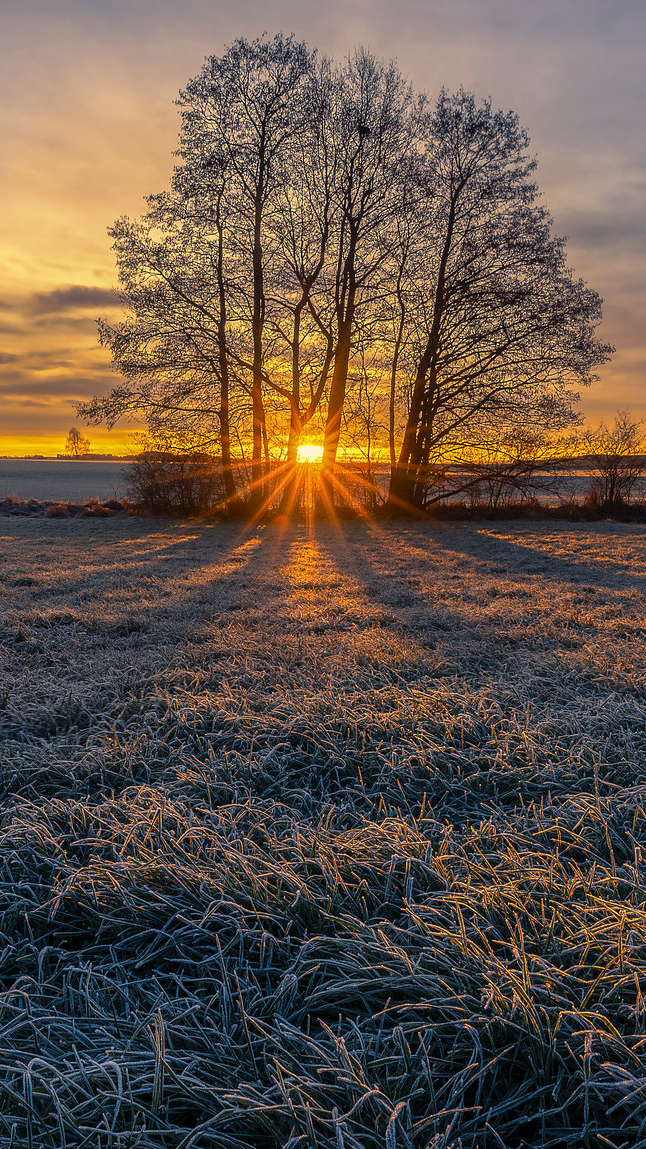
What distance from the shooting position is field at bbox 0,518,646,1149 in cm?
105

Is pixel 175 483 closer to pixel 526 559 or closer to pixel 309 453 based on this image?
pixel 309 453

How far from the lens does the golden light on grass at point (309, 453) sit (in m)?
16.5

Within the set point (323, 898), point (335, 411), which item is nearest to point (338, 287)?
point (335, 411)

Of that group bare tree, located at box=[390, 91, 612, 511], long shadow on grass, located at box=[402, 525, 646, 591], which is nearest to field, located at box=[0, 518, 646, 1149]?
long shadow on grass, located at box=[402, 525, 646, 591]

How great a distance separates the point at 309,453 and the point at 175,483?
427 centimetres

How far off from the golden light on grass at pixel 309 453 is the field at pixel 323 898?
13.2 metres

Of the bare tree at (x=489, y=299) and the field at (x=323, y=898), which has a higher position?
the bare tree at (x=489, y=299)

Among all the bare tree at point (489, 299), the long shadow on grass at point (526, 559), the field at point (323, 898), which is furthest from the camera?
the bare tree at point (489, 299)

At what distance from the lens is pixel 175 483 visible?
16.5 meters

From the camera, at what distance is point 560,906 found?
4.89ft

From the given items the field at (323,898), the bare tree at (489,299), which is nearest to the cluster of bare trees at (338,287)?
the bare tree at (489,299)

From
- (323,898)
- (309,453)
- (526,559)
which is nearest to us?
(323,898)

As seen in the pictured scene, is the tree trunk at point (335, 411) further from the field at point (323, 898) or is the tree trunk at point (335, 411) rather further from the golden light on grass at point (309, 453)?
the field at point (323, 898)

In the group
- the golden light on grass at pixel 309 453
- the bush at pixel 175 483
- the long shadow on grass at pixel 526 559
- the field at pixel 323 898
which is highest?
the golden light on grass at pixel 309 453
